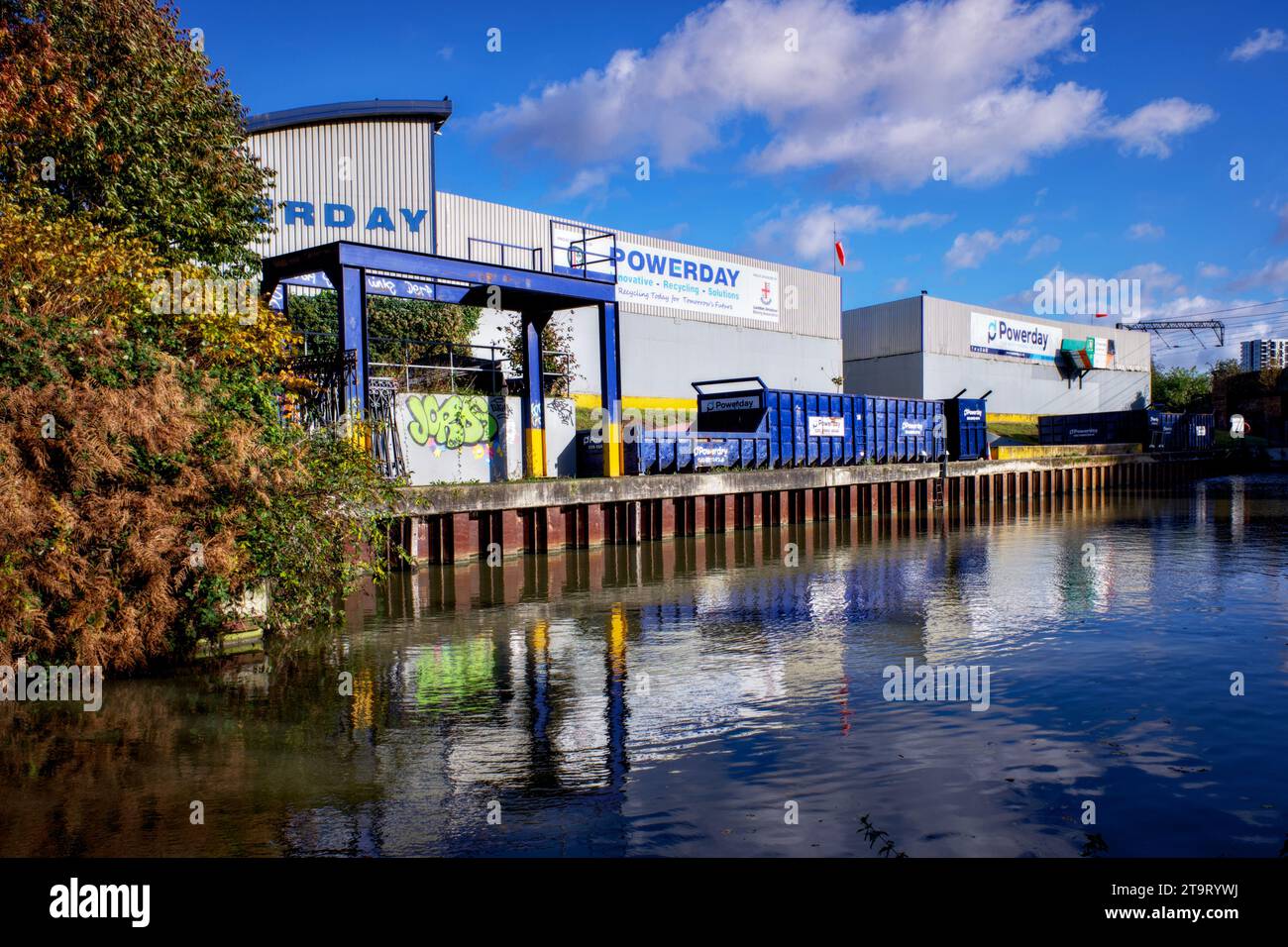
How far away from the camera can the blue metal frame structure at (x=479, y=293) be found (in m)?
16.0

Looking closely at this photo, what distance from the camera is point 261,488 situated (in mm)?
8836

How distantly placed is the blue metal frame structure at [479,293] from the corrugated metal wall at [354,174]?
2.19 m

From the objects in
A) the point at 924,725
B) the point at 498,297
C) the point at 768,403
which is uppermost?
the point at 498,297

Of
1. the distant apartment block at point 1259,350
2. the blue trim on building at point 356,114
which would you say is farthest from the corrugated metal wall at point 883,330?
the distant apartment block at point 1259,350

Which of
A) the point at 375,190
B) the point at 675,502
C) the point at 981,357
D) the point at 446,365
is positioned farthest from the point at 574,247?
the point at 981,357

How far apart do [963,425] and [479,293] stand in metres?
19.0

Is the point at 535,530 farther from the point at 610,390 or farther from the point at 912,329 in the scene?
the point at 912,329

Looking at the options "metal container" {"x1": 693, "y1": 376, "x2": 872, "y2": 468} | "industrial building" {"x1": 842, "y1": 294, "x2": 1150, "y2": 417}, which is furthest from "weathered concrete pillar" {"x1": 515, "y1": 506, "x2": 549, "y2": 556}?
"industrial building" {"x1": 842, "y1": 294, "x2": 1150, "y2": 417}

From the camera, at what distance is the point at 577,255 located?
100 ft

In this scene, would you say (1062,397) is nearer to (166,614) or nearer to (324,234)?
(324,234)

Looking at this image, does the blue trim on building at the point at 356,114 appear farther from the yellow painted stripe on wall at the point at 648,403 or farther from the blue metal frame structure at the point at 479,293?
the yellow painted stripe on wall at the point at 648,403

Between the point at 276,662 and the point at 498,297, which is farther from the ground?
the point at 498,297
